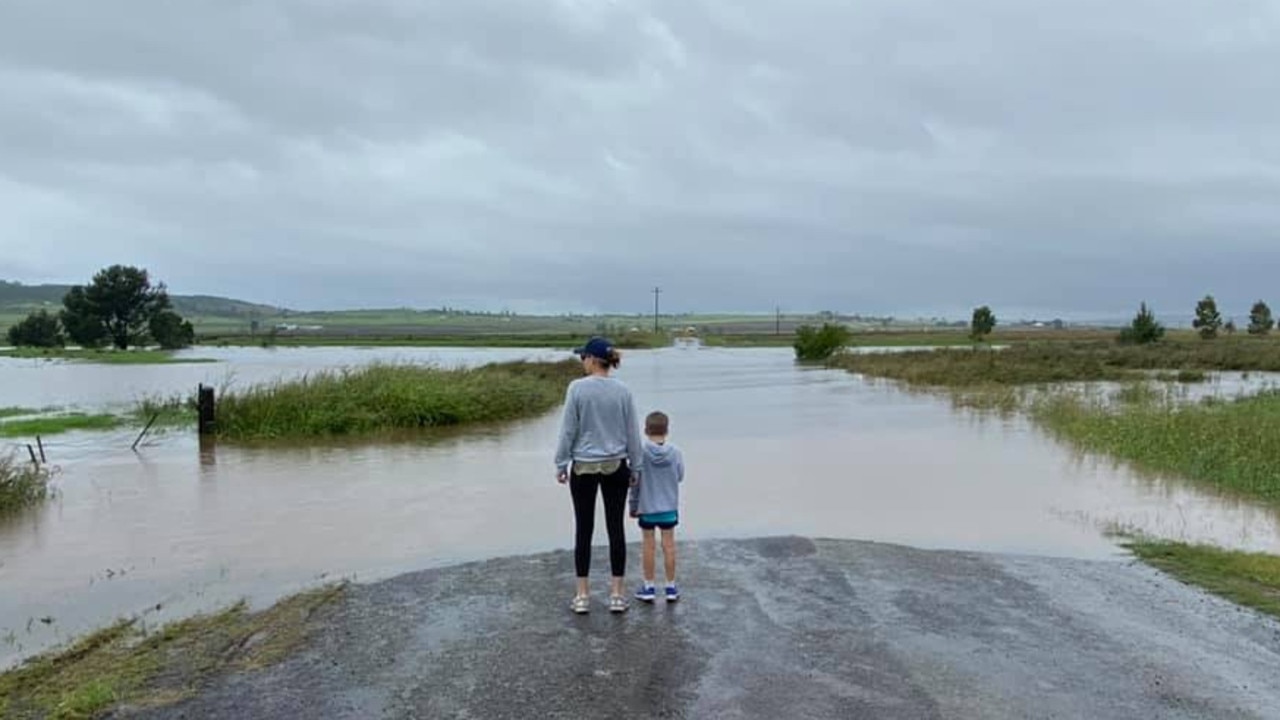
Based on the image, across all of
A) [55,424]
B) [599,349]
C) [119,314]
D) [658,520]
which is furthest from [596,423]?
[119,314]

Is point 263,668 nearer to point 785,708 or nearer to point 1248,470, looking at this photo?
point 785,708

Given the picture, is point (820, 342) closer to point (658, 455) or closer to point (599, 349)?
point (658, 455)

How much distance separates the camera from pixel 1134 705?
503 centimetres

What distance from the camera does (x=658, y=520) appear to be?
6980 mm

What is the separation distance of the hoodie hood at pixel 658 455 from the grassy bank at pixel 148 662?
250cm

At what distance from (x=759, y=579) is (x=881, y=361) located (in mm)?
49585

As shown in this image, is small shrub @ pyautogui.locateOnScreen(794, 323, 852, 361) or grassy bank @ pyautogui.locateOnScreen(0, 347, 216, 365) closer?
grassy bank @ pyautogui.locateOnScreen(0, 347, 216, 365)

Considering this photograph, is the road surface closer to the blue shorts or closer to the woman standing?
the blue shorts

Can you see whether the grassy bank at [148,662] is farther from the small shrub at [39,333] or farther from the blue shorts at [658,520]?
the small shrub at [39,333]

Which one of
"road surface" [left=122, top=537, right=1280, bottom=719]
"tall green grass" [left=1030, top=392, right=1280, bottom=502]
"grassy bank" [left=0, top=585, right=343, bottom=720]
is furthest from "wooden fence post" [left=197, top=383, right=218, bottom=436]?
"tall green grass" [left=1030, top=392, right=1280, bottom=502]

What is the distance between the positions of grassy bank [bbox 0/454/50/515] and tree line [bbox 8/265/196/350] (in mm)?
83586

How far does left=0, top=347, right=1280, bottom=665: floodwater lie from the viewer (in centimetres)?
917

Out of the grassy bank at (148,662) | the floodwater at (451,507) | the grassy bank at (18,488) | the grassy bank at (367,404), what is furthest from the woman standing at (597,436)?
the grassy bank at (367,404)

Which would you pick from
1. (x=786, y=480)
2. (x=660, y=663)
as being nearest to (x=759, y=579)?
(x=660, y=663)
